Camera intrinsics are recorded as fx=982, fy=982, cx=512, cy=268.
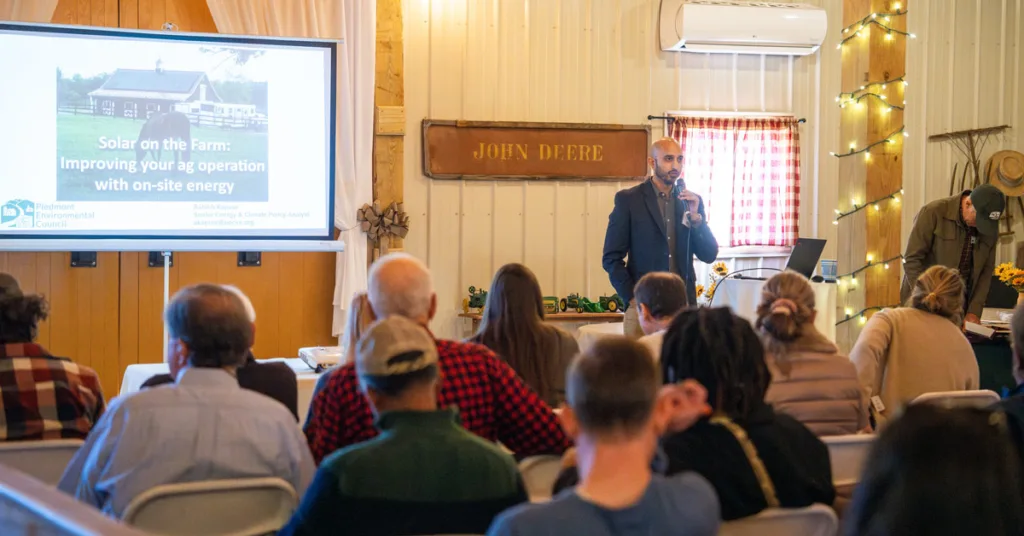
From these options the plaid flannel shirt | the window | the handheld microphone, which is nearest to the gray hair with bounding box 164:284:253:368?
the plaid flannel shirt

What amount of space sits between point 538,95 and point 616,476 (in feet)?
18.9

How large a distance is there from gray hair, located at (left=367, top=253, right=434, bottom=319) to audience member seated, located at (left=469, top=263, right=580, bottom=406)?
0.38 m

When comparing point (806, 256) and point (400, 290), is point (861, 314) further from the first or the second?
point (400, 290)

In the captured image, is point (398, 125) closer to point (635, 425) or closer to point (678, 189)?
point (678, 189)

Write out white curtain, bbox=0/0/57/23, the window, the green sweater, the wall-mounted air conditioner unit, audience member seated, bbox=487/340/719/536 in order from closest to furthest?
audience member seated, bbox=487/340/719/536, the green sweater, white curtain, bbox=0/0/57/23, the wall-mounted air conditioner unit, the window

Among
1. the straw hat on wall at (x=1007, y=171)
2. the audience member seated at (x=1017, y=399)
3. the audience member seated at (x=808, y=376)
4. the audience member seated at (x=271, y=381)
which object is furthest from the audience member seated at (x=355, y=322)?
the straw hat on wall at (x=1007, y=171)

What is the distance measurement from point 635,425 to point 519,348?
1559 mm

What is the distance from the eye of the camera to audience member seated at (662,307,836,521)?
1896 mm

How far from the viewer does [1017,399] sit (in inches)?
83.0

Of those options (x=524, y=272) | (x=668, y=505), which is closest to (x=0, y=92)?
(x=524, y=272)

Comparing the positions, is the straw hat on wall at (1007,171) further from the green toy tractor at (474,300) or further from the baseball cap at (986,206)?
the green toy tractor at (474,300)

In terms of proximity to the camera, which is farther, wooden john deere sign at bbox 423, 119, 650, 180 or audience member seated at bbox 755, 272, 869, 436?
wooden john deere sign at bbox 423, 119, 650, 180

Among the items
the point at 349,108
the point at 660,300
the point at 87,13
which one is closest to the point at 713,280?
the point at 349,108

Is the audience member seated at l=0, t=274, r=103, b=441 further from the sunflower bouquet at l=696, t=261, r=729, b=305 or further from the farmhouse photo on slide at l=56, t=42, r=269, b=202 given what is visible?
the sunflower bouquet at l=696, t=261, r=729, b=305
